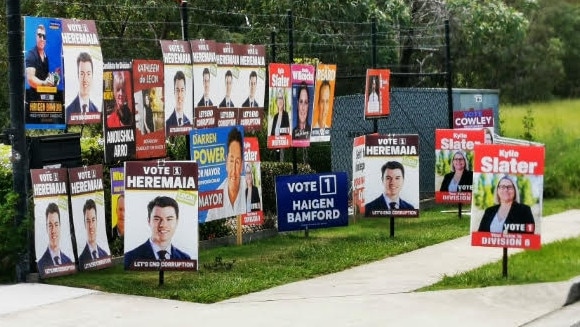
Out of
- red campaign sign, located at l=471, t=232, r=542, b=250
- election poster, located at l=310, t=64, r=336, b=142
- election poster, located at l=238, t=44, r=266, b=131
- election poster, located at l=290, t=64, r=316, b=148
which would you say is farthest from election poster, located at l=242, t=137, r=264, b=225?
red campaign sign, located at l=471, t=232, r=542, b=250

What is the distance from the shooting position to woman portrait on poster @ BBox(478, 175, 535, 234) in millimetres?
10781

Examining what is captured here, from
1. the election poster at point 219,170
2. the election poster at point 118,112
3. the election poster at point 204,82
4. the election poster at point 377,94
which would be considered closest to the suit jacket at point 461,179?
the election poster at point 377,94

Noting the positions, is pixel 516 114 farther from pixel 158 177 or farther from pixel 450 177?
pixel 158 177

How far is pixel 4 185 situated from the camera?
1112cm

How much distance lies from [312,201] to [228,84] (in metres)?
1.97

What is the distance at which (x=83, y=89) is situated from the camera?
10969 mm

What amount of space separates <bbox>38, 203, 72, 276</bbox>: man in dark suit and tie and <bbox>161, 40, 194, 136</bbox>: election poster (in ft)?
5.53

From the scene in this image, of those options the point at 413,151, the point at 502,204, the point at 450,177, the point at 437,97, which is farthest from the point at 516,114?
the point at 502,204

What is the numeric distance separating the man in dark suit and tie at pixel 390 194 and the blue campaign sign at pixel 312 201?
0.40 metres

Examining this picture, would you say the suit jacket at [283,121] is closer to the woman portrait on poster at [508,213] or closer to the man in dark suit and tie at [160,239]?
the man in dark suit and tie at [160,239]

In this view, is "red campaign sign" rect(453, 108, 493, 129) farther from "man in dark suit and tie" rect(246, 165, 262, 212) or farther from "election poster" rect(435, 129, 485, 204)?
"man in dark suit and tie" rect(246, 165, 262, 212)

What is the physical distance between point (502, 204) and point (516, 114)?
22.5m

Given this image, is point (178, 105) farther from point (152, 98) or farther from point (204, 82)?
point (204, 82)

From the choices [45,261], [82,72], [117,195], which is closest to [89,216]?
[117,195]
